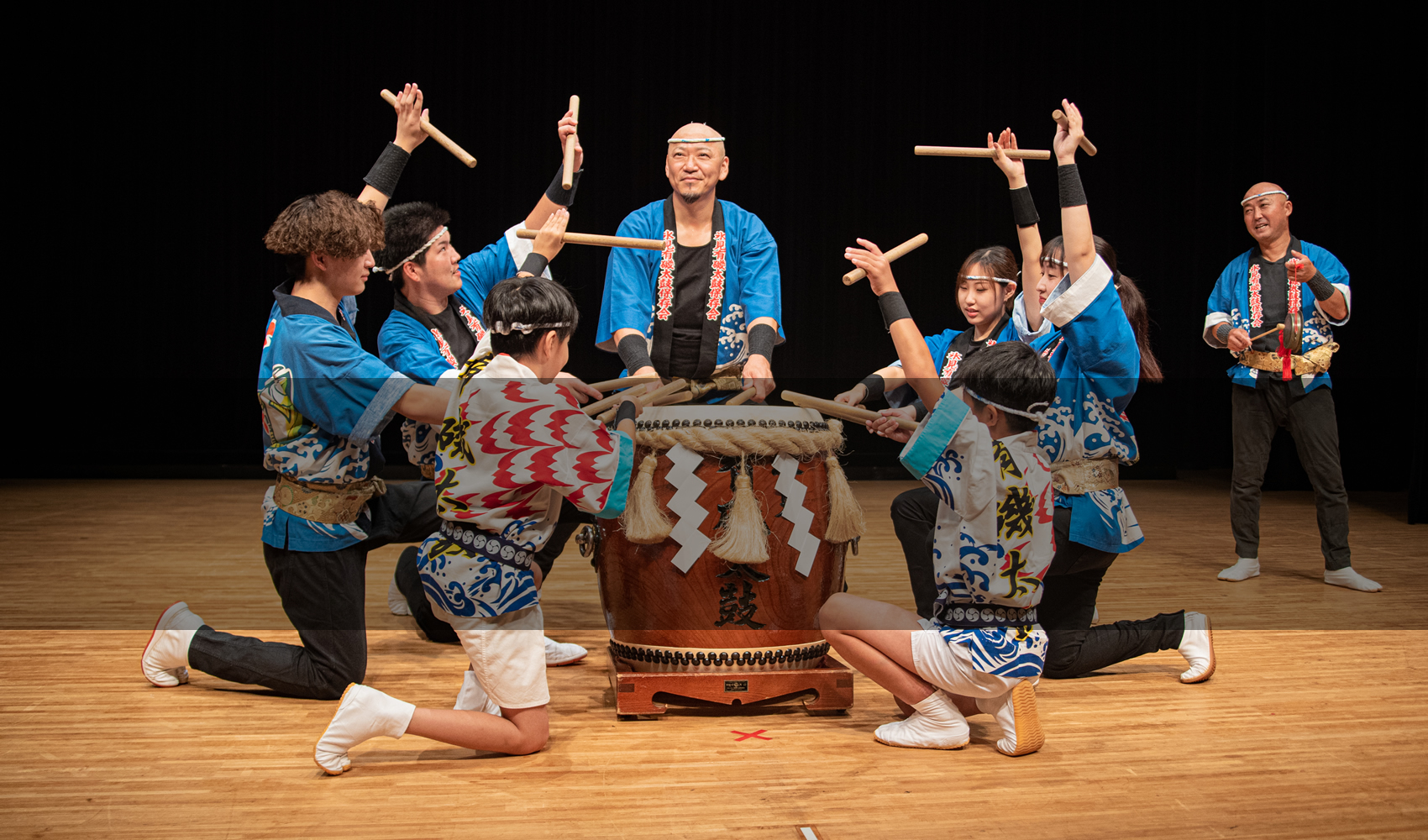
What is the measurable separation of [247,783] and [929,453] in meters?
1.30

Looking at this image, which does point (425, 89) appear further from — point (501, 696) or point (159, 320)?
point (501, 696)

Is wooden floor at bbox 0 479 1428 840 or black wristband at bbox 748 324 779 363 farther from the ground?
black wristband at bbox 748 324 779 363

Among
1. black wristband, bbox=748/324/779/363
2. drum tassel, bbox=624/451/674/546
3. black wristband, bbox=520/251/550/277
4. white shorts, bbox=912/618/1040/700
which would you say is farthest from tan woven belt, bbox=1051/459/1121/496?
black wristband, bbox=520/251/550/277

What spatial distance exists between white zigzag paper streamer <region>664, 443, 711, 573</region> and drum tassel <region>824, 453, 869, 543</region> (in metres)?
0.28

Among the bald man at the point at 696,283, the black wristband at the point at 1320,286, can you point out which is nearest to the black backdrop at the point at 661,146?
the black wristband at the point at 1320,286

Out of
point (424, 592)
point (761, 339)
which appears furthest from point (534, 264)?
point (424, 592)

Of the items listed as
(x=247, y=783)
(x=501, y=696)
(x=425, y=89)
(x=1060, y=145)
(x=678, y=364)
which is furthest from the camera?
(x=425, y=89)

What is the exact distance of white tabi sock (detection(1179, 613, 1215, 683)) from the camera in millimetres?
2344

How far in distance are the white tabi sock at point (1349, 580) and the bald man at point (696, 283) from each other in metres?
2.24

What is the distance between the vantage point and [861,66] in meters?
6.46

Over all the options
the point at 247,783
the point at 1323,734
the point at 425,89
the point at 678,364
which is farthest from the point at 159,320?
the point at 1323,734

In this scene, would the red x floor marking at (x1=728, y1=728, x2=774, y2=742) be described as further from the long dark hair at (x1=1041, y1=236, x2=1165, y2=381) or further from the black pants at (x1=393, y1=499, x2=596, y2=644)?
the long dark hair at (x1=1041, y1=236, x2=1165, y2=381)

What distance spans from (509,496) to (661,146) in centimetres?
491

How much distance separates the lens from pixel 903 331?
194 cm
